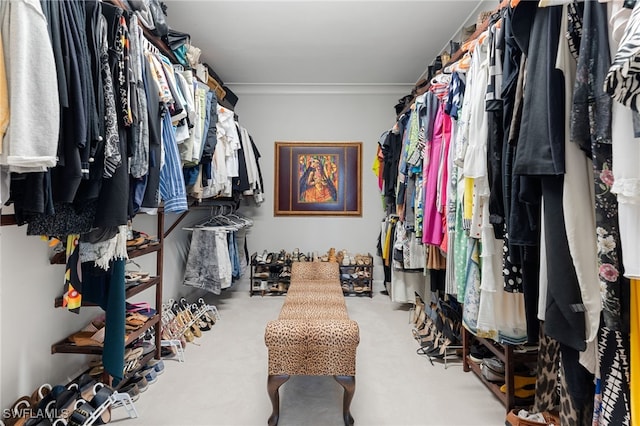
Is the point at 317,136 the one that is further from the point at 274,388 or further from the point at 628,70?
the point at 628,70

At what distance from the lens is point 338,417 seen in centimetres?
171

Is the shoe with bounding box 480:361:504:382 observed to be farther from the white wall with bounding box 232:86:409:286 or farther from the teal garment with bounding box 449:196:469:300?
the white wall with bounding box 232:86:409:286

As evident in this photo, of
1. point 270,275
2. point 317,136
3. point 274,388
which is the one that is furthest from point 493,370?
point 317,136

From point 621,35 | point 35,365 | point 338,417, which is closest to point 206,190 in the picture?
point 35,365

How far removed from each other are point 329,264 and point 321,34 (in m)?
2.23

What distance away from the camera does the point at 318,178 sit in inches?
175

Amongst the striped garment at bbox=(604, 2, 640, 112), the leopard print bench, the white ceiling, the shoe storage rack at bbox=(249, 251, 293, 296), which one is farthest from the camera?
the shoe storage rack at bbox=(249, 251, 293, 296)

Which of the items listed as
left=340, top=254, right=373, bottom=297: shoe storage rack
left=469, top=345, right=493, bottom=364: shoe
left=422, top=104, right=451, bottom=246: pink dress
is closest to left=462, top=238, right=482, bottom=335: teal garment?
left=422, top=104, right=451, bottom=246: pink dress

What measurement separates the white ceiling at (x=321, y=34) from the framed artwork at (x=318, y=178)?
0.89m

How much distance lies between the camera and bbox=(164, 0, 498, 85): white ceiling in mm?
2607

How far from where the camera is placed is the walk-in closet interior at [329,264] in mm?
871

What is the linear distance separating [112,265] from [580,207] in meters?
1.94

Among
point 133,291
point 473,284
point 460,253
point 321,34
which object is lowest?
point 133,291

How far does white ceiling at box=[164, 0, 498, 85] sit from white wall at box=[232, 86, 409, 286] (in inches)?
17.0
